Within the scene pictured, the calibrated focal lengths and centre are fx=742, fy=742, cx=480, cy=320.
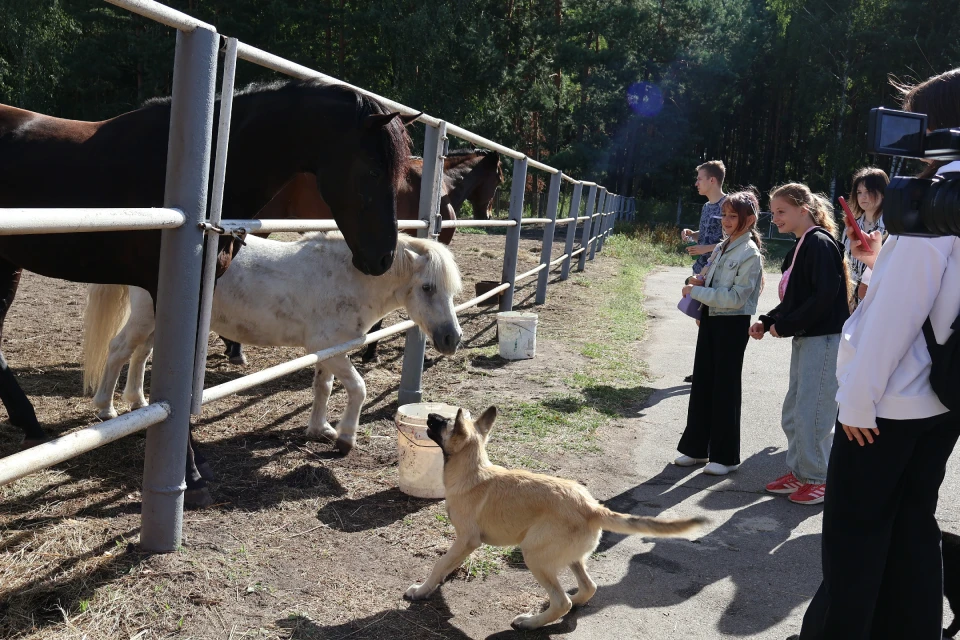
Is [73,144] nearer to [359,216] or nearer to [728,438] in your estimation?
[359,216]

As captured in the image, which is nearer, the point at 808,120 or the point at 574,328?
the point at 574,328

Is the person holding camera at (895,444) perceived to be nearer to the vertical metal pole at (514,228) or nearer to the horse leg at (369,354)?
the horse leg at (369,354)

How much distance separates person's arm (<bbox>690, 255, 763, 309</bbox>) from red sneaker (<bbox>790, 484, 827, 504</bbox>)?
1019 mm

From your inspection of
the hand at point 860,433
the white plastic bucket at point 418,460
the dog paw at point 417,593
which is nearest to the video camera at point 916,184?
the hand at point 860,433

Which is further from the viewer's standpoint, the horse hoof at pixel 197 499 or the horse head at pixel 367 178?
the horse head at pixel 367 178

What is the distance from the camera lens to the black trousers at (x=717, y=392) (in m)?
4.18

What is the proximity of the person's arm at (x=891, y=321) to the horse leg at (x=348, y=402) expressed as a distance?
254 cm

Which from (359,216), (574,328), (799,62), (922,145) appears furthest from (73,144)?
(799,62)

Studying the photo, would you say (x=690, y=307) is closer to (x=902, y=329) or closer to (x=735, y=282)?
(x=735, y=282)

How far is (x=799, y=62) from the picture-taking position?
124ft

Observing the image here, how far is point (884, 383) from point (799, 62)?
41.3 meters

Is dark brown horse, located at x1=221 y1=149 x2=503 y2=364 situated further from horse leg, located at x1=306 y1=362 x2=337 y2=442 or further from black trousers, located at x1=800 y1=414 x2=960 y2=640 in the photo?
black trousers, located at x1=800 y1=414 x2=960 y2=640

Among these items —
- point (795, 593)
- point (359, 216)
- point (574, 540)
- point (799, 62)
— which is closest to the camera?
point (574, 540)

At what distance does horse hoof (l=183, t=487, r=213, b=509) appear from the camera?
3010 millimetres
